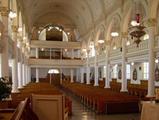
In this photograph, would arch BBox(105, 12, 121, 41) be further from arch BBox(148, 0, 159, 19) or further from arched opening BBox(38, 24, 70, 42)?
arched opening BBox(38, 24, 70, 42)

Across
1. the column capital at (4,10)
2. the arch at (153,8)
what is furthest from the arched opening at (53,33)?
the column capital at (4,10)

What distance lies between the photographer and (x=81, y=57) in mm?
41938

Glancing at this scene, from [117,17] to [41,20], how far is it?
23.0 meters

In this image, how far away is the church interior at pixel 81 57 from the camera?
6751 millimetres

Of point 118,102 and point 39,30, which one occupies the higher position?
point 39,30

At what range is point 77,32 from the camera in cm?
4384

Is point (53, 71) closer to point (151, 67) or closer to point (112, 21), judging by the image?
point (112, 21)

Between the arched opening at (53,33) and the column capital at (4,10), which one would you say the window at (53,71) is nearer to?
the arched opening at (53,33)

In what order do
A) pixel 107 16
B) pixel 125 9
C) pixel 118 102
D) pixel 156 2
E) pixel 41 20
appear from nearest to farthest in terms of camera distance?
pixel 118 102
pixel 156 2
pixel 125 9
pixel 107 16
pixel 41 20

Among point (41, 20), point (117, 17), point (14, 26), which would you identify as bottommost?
point (14, 26)

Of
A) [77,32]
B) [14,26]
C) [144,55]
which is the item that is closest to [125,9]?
[144,55]

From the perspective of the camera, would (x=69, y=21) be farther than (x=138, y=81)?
Yes

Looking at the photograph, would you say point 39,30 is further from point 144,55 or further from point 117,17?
point 144,55

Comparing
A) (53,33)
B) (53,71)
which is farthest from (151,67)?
(53,71)
